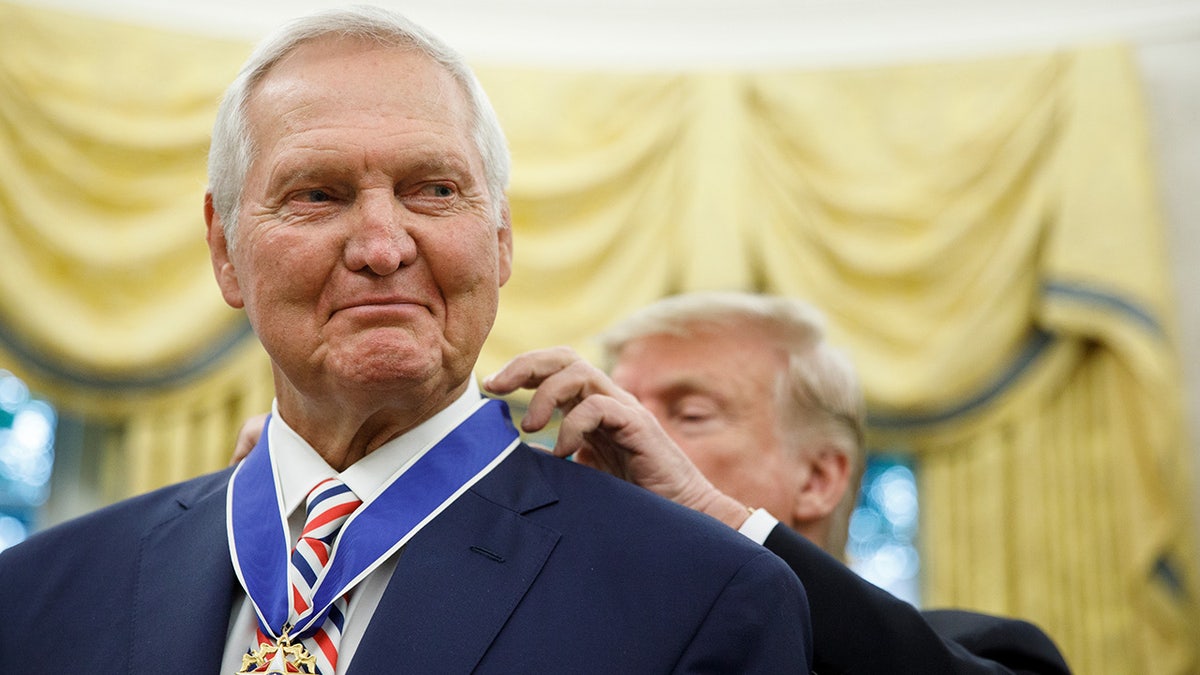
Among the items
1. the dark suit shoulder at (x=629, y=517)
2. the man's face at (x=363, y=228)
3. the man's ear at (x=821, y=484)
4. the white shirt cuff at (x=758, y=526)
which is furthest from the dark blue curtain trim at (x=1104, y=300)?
the man's face at (x=363, y=228)

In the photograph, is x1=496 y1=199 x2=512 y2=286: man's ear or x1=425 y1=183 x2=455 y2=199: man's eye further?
x1=496 y1=199 x2=512 y2=286: man's ear

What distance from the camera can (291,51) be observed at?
5.40ft

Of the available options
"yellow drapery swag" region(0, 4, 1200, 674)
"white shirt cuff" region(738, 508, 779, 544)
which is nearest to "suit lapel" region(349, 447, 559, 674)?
"white shirt cuff" region(738, 508, 779, 544)

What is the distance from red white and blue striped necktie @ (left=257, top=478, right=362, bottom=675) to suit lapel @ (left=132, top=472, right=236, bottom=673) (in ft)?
0.22

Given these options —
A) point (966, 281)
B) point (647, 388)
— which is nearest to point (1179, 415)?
point (966, 281)

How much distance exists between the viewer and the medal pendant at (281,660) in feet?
4.84

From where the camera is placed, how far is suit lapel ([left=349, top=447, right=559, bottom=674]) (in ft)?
4.79

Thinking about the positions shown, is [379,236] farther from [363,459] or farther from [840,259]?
[840,259]

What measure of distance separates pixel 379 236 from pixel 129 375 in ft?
12.9

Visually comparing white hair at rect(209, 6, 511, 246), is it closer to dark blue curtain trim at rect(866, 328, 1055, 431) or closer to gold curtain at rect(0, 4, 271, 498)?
gold curtain at rect(0, 4, 271, 498)

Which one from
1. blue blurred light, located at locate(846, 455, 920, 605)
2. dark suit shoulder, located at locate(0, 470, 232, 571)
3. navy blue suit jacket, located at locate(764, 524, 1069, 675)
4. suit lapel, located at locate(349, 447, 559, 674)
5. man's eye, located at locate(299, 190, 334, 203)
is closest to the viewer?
suit lapel, located at locate(349, 447, 559, 674)

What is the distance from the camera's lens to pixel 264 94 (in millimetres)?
1627

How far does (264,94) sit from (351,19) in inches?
5.3

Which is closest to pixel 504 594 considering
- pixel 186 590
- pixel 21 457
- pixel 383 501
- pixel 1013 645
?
pixel 383 501
